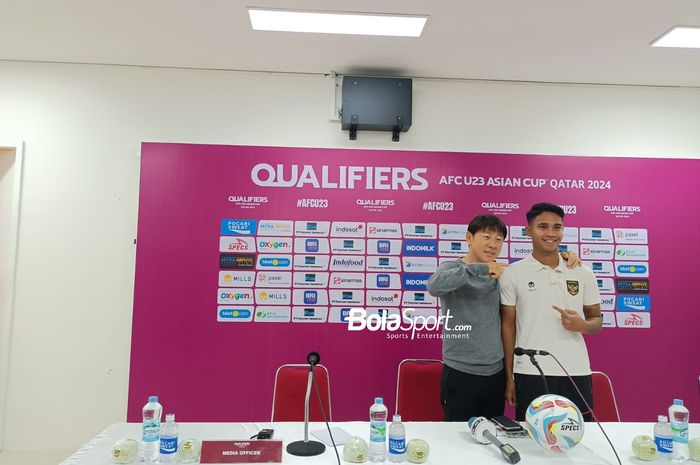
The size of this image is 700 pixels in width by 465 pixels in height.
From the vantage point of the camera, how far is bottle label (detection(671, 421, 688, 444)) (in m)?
1.68

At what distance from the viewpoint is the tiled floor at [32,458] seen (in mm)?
2926

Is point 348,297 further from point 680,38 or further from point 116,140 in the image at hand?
point 680,38

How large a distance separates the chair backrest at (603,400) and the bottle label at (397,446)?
1317mm

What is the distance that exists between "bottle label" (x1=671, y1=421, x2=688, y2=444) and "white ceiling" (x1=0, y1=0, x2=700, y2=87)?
1982 mm

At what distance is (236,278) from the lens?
3.15 m

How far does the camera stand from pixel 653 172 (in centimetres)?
331

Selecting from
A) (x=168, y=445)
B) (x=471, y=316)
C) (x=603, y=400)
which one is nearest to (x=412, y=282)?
(x=471, y=316)

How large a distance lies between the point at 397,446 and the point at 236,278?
1.82 m

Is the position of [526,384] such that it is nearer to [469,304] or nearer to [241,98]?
[469,304]

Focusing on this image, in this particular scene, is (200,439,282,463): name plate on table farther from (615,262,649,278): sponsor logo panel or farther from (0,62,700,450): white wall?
(615,262,649,278): sponsor logo panel

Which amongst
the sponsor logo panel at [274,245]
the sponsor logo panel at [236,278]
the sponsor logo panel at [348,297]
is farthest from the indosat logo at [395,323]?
the sponsor logo panel at [236,278]

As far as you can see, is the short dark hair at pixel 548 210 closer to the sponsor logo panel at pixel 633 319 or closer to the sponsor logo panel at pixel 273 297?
the sponsor logo panel at pixel 633 319

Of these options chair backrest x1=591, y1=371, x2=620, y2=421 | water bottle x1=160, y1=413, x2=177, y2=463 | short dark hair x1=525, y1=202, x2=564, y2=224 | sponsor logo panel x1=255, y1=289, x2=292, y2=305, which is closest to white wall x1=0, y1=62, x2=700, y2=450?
sponsor logo panel x1=255, y1=289, x2=292, y2=305

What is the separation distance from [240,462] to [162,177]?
2.15m
